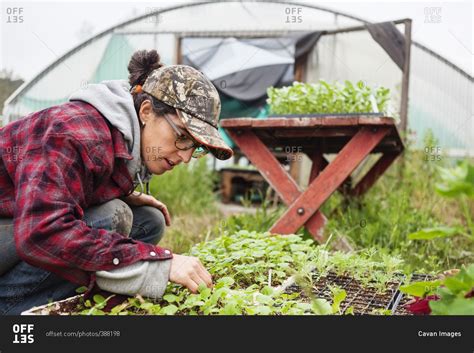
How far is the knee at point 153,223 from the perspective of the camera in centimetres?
257

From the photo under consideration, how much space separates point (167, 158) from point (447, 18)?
438cm

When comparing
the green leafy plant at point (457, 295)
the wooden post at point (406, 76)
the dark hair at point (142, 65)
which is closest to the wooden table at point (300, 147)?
the dark hair at point (142, 65)

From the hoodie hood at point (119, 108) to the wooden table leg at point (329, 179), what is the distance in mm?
1513

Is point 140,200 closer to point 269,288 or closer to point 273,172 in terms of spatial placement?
point 269,288

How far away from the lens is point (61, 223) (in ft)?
5.22

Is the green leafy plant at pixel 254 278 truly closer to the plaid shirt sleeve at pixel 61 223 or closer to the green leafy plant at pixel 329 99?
the plaid shirt sleeve at pixel 61 223

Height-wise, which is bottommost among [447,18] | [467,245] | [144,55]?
[467,245]

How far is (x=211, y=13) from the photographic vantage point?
8.05 metres

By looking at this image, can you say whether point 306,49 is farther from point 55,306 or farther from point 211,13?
point 55,306

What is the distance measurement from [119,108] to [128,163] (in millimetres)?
201

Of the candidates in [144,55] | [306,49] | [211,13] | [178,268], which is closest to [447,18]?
[306,49]

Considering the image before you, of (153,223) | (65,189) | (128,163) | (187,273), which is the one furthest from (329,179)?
(65,189)

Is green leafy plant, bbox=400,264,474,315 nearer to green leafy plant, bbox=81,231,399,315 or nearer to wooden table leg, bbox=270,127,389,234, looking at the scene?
green leafy plant, bbox=81,231,399,315

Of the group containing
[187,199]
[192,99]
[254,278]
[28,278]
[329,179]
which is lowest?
[187,199]
